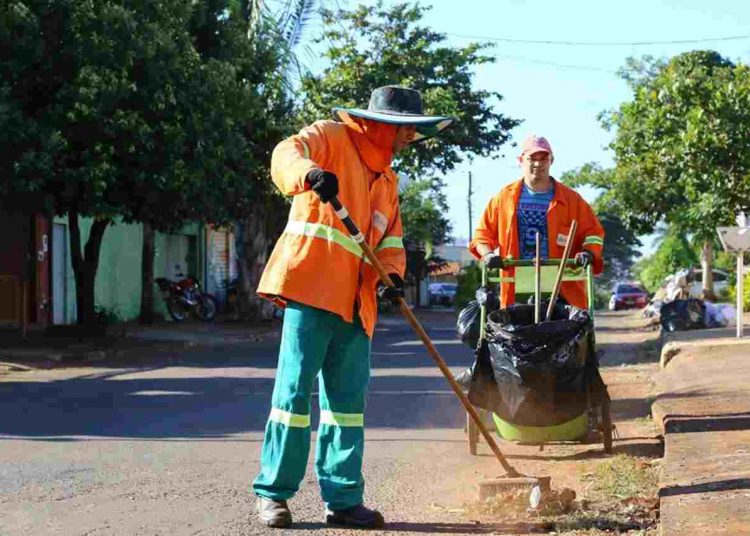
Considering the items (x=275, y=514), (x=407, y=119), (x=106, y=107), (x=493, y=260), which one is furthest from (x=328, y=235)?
(x=106, y=107)

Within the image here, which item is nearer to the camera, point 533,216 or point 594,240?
point 594,240

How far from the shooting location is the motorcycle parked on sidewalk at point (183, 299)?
27.4 meters

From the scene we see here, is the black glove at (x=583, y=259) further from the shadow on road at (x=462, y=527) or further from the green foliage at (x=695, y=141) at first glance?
the green foliage at (x=695, y=141)

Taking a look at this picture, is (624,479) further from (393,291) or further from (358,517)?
(393,291)

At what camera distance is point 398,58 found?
31.6m

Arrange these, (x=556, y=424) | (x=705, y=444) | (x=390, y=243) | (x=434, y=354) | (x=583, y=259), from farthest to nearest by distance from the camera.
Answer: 1. (x=583, y=259)
2. (x=556, y=424)
3. (x=705, y=444)
4. (x=390, y=243)
5. (x=434, y=354)

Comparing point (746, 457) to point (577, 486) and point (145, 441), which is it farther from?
point (145, 441)

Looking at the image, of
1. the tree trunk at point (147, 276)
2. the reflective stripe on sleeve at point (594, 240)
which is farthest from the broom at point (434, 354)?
the tree trunk at point (147, 276)

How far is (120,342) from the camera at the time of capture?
18.8 m

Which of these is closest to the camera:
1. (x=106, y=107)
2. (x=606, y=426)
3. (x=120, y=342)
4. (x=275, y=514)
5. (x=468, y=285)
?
(x=275, y=514)

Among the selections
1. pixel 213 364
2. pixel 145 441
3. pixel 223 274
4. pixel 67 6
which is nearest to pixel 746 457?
pixel 145 441

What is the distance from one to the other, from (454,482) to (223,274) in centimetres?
2827

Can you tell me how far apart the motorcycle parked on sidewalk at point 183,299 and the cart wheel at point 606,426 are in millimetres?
20979

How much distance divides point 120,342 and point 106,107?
4.70 metres
